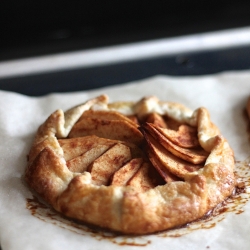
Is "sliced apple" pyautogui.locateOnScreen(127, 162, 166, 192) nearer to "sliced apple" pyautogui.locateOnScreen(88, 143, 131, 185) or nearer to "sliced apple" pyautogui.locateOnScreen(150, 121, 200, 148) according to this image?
"sliced apple" pyautogui.locateOnScreen(88, 143, 131, 185)

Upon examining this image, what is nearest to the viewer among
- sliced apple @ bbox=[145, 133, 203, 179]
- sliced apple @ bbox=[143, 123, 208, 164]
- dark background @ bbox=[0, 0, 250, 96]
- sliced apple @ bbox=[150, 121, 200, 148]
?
sliced apple @ bbox=[145, 133, 203, 179]

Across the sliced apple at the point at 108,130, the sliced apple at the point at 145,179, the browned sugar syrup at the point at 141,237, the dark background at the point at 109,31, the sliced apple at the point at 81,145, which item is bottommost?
the browned sugar syrup at the point at 141,237

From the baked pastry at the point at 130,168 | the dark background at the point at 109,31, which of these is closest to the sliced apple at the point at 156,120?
the baked pastry at the point at 130,168

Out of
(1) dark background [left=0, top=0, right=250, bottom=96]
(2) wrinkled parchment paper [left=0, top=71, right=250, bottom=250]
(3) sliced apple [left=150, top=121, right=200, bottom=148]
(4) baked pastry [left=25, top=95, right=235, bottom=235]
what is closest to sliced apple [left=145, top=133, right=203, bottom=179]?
(4) baked pastry [left=25, top=95, right=235, bottom=235]

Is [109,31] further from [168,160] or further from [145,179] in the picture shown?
[145,179]

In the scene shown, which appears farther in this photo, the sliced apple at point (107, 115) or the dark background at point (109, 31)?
the dark background at point (109, 31)

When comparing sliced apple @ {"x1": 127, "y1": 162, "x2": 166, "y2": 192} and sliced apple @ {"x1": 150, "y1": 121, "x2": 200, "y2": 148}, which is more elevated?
sliced apple @ {"x1": 150, "y1": 121, "x2": 200, "y2": 148}

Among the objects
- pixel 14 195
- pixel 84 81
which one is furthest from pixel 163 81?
pixel 14 195

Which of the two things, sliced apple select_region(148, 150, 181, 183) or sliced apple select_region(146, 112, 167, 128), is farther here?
sliced apple select_region(146, 112, 167, 128)

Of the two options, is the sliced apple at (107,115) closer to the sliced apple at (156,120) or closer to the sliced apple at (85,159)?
the sliced apple at (156,120)
